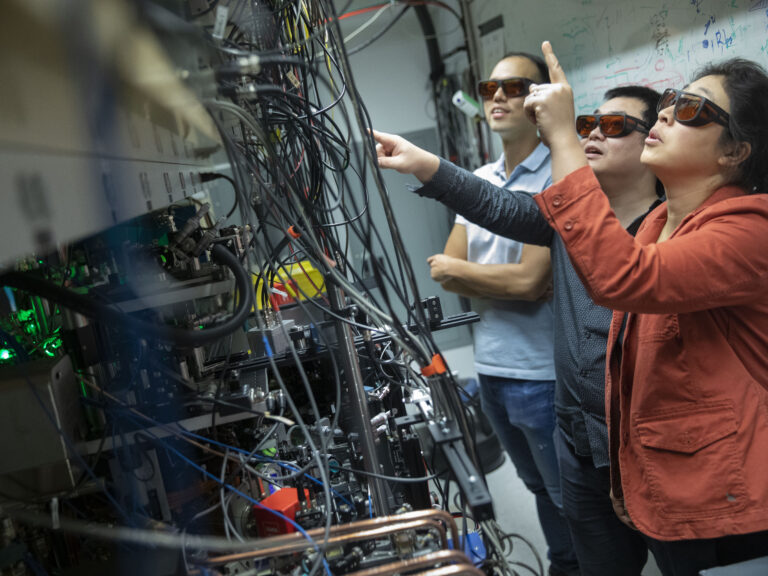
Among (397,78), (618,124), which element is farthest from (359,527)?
(397,78)

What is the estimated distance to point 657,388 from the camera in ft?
4.06

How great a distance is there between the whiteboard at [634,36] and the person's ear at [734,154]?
851 mm

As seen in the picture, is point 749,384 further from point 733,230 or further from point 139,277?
point 139,277

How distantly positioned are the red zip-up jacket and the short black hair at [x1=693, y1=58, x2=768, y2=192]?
51 millimetres

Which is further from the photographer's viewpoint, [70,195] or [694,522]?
[694,522]

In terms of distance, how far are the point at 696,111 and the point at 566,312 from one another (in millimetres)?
630

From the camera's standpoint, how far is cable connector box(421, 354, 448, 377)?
34.7 inches

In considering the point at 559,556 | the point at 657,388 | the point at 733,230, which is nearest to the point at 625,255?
the point at 733,230

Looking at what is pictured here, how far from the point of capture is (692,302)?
112 cm

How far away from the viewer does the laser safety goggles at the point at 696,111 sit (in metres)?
1.22

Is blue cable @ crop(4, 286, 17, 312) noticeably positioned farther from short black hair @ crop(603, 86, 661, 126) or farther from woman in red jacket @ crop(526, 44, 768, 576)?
short black hair @ crop(603, 86, 661, 126)

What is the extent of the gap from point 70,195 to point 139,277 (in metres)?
0.73

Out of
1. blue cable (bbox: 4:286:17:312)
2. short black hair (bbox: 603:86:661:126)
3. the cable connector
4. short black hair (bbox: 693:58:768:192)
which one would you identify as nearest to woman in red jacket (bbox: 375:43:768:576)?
short black hair (bbox: 693:58:768:192)

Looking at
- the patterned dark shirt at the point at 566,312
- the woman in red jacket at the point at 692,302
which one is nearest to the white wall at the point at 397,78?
the patterned dark shirt at the point at 566,312
